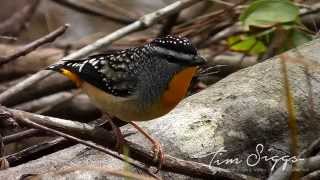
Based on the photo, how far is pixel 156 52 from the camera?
118 inches

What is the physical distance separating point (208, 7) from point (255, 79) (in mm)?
2205

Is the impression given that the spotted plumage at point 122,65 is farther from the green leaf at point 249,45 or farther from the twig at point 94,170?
the green leaf at point 249,45

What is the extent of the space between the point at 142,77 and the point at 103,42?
3.73 ft

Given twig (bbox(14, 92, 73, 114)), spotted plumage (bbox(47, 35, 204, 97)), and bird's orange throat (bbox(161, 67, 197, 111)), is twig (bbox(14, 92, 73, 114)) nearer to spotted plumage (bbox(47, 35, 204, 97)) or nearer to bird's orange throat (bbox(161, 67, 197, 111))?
spotted plumage (bbox(47, 35, 204, 97))

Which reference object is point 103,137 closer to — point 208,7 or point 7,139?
point 7,139

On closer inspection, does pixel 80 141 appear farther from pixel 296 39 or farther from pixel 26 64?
pixel 26 64

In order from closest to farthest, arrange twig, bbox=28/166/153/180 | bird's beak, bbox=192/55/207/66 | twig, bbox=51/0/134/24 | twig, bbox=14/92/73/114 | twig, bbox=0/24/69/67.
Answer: twig, bbox=28/166/153/180, bird's beak, bbox=192/55/207/66, twig, bbox=0/24/69/67, twig, bbox=14/92/73/114, twig, bbox=51/0/134/24

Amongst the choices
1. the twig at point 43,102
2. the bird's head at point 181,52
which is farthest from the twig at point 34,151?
the twig at point 43,102

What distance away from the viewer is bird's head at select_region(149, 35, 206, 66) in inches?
111

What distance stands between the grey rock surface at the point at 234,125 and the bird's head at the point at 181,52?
34 centimetres

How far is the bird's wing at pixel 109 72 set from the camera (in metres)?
2.98

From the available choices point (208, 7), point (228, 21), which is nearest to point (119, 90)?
point (228, 21)

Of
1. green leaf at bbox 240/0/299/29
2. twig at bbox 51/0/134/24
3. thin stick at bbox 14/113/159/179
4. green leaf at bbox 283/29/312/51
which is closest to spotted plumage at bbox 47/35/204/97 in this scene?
thin stick at bbox 14/113/159/179

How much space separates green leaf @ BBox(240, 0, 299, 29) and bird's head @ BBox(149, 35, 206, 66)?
0.94m
